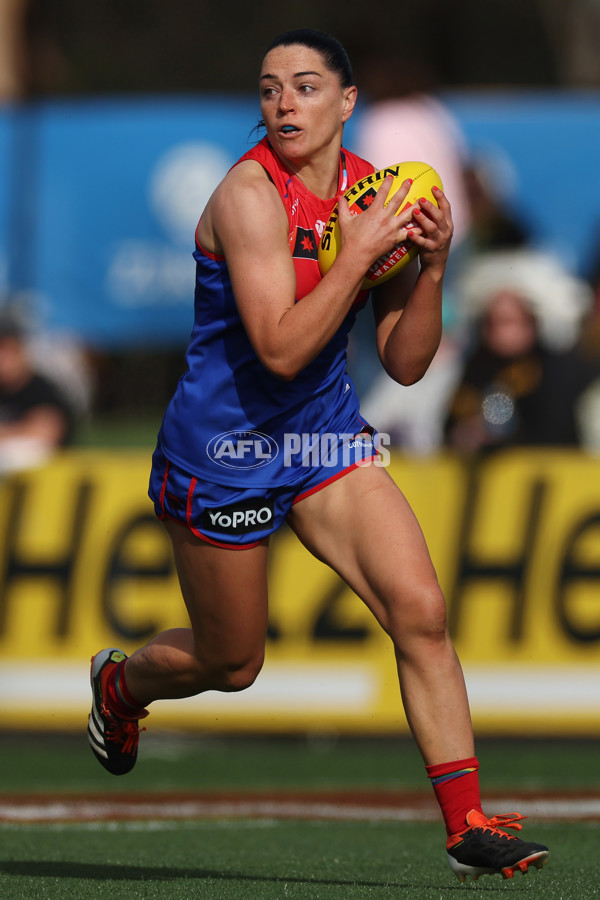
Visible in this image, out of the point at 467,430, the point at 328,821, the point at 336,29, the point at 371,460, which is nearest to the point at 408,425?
the point at 467,430

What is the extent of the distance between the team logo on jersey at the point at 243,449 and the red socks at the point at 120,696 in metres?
0.99

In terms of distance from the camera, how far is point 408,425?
34.3ft

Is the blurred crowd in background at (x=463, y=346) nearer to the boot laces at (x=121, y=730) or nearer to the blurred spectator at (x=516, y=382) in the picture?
the blurred spectator at (x=516, y=382)

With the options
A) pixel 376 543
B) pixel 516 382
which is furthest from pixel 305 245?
pixel 516 382

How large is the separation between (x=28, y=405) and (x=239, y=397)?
532cm

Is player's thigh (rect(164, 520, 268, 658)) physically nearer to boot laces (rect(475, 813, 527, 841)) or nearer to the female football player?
the female football player

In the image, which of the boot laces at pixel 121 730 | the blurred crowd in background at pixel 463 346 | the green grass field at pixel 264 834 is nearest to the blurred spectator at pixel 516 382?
the blurred crowd in background at pixel 463 346

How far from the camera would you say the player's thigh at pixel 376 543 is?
5.06 m

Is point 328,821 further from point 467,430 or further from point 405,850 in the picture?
point 467,430

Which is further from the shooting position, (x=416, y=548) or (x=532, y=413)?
(x=532, y=413)

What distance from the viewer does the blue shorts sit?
17.2 feet

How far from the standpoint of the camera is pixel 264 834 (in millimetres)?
6789

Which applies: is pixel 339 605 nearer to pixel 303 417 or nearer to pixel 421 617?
pixel 303 417

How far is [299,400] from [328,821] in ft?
8.41
